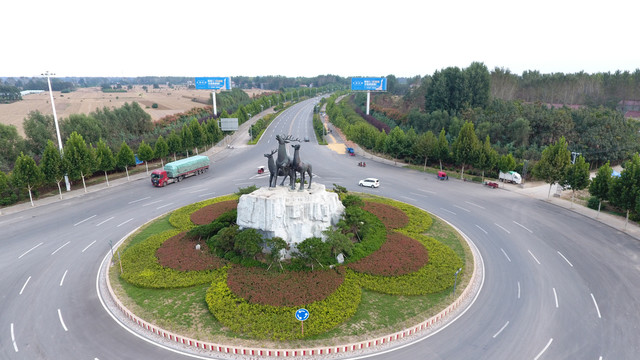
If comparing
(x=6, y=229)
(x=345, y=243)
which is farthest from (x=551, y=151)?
(x=6, y=229)

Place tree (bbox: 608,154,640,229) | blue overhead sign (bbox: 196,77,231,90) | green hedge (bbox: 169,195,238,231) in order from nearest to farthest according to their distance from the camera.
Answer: tree (bbox: 608,154,640,229) → green hedge (bbox: 169,195,238,231) → blue overhead sign (bbox: 196,77,231,90)

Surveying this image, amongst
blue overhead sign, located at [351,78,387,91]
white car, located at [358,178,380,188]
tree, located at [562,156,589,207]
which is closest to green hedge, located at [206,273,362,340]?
white car, located at [358,178,380,188]

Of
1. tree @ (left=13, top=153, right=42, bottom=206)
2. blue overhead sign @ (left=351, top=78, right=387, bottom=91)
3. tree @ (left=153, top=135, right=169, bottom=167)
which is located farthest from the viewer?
blue overhead sign @ (left=351, top=78, right=387, bottom=91)

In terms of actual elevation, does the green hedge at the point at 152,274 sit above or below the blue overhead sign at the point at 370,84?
below

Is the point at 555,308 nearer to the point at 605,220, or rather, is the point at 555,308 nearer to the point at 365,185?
the point at 605,220

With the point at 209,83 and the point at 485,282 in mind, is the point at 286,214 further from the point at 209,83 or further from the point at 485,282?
the point at 209,83

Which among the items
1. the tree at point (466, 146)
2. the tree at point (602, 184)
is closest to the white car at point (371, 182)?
the tree at point (466, 146)

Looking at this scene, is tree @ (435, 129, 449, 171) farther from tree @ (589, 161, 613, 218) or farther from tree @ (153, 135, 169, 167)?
tree @ (153, 135, 169, 167)

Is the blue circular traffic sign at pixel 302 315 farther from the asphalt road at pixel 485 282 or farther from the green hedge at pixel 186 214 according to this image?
the green hedge at pixel 186 214
